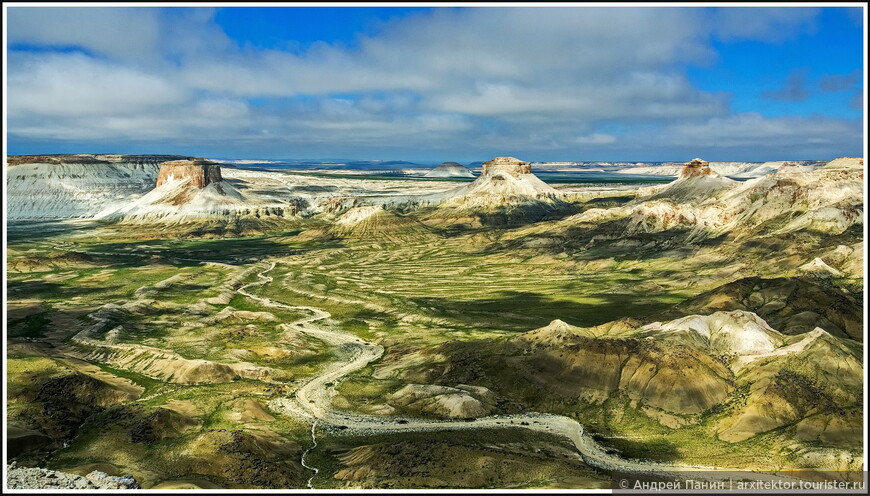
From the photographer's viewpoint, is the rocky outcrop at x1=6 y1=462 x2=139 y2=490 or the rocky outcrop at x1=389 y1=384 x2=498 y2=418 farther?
the rocky outcrop at x1=389 y1=384 x2=498 y2=418

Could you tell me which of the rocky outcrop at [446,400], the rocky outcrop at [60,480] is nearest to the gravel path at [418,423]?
the rocky outcrop at [446,400]

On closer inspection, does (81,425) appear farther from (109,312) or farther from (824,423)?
(824,423)

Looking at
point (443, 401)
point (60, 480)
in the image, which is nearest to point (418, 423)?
point (443, 401)

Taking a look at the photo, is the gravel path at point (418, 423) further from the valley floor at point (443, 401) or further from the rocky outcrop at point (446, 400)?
the rocky outcrop at point (446, 400)

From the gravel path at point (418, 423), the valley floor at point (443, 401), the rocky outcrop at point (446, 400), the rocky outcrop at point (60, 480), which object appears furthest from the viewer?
the rocky outcrop at point (446, 400)

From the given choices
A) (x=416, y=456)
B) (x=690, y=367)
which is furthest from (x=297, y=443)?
(x=690, y=367)

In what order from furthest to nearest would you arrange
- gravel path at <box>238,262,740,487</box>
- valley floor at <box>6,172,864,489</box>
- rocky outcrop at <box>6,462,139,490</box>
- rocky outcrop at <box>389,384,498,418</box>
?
rocky outcrop at <box>389,384,498,418</box>
gravel path at <box>238,262,740,487</box>
valley floor at <box>6,172,864,489</box>
rocky outcrop at <box>6,462,139,490</box>

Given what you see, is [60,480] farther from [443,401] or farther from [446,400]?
[446,400]

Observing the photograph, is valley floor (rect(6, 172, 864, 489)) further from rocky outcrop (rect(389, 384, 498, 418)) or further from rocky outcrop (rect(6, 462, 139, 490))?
rocky outcrop (rect(6, 462, 139, 490))

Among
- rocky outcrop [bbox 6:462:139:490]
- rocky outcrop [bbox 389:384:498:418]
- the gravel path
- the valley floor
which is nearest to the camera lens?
rocky outcrop [bbox 6:462:139:490]

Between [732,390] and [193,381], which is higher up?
[732,390]

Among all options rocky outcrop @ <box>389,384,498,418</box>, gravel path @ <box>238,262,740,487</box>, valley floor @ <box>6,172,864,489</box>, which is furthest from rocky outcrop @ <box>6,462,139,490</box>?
rocky outcrop @ <box>389,384,498,418</box>
